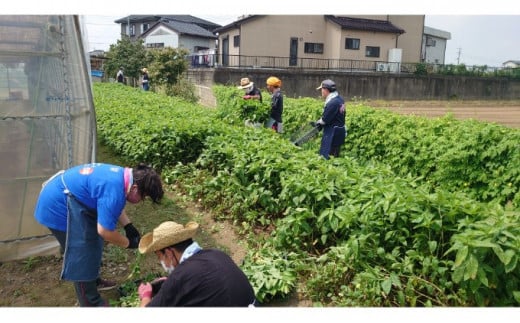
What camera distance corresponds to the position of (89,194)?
3.36 m

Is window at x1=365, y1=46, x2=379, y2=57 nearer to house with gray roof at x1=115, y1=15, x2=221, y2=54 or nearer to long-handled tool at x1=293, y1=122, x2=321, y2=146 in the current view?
house with gray roof at x1=115, y1=15, x2=221, y2=54

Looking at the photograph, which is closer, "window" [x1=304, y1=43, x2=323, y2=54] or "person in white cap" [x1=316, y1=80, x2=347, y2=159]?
"person in white cap" [x1=316, y1=80, x2=347, y2=159]

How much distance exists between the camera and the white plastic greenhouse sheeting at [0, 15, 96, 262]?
173 inches

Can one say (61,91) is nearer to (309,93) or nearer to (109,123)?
(109,123)

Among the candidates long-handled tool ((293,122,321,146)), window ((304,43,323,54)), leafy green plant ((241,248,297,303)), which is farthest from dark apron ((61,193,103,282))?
window ((304,43,323,54))

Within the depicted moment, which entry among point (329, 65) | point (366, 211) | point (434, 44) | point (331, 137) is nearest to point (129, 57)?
point (329, 65)

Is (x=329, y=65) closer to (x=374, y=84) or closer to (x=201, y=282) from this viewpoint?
(x=374, y=84)

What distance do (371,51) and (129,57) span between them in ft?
56.7

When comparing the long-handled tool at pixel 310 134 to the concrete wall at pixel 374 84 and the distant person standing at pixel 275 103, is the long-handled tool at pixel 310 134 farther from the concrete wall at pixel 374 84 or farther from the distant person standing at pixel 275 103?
the concrete wall at pixel 374 84

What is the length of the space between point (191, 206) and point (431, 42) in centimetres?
4109

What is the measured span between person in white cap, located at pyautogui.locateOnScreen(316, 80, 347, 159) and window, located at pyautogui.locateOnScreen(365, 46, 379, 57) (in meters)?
26.1

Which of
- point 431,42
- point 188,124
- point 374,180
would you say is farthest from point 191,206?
point 431,42

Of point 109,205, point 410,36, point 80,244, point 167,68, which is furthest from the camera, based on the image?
point 410,36

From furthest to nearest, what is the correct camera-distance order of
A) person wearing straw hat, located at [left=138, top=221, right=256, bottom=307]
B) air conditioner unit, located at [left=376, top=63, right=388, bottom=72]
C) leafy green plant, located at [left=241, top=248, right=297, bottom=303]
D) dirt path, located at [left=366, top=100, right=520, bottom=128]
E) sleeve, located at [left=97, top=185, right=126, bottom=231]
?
1. air conditioner unit, located at [left=376, top=63, right=388, bottom=72]
2. dirt path, located at [left=366, top=100, right=520, bottom=128]
3. leafy green plant, located at [left=241, top=248, right=297, bottom=303]
4. sleeve, located at [left=97, top=185, right=126, bottom=231]
5. person wearing straw hat, located at [left=138, top=221, right=256, bottom=307]
